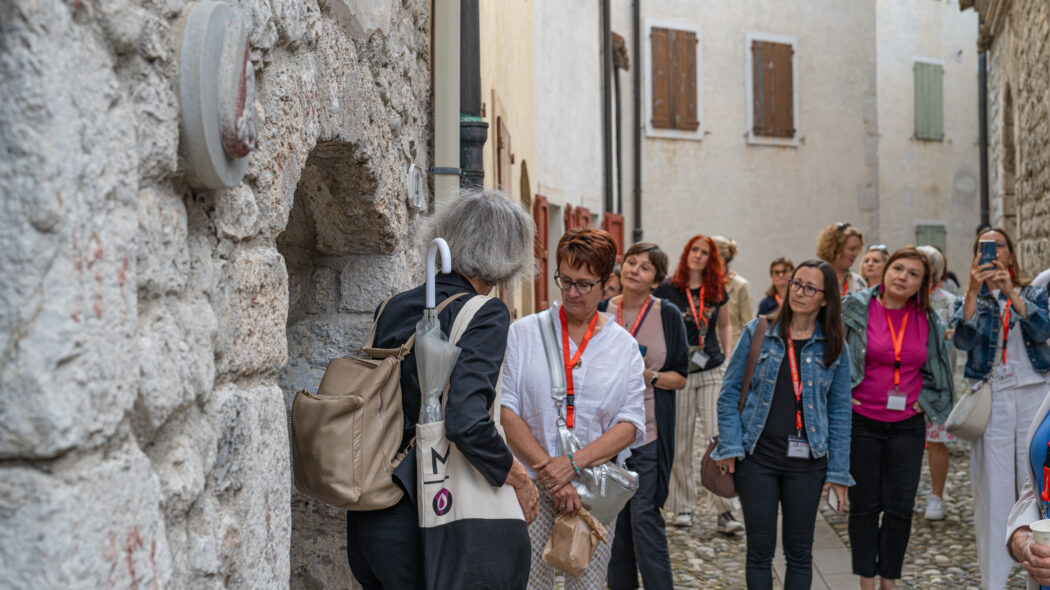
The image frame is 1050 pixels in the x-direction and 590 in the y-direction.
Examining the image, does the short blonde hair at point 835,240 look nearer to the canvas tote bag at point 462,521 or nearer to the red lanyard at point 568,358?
the red lanyard at point 568,358

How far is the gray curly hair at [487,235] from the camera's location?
9.20 feet

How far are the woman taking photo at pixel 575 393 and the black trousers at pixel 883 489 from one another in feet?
5.11

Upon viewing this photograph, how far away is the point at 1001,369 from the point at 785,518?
1.56 metres

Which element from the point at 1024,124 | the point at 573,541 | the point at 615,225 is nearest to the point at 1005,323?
the point at 573,541

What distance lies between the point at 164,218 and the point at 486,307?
3.78 feet

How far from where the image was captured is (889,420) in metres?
4.88

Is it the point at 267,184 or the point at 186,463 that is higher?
the point at 267,184

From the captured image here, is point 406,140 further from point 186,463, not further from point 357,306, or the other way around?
point 186,463

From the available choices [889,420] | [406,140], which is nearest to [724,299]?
[889,420]

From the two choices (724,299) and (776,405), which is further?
(724,299)

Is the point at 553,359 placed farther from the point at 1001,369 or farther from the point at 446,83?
the point at 1001,369

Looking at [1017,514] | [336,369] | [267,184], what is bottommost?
[1017,514]

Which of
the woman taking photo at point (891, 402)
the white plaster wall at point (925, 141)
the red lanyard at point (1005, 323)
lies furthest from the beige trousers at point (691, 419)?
the white plaster wall at point (925, 141)

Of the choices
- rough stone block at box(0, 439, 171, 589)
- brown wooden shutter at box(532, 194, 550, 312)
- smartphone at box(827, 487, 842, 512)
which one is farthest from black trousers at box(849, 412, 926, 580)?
brown wooden shutter at box(532, 194, 550, 312)
